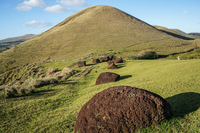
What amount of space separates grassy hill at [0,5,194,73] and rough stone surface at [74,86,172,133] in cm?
5235

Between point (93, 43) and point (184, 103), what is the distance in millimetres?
78119

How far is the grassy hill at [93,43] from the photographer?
224ft

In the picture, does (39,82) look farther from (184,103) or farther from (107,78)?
(184,103)

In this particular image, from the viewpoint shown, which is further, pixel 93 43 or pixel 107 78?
pixel 93 43

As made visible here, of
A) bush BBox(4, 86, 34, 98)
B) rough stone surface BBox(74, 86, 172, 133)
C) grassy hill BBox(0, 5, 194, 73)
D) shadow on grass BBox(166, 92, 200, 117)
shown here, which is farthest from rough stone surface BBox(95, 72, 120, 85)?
grassy hill BBox(0, 5, 194, 73)

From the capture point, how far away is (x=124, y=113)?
622cm

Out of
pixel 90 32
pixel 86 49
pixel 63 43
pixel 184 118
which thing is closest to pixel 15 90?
pixel 184 118

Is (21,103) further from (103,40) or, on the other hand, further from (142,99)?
(103,40)

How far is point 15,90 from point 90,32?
87187mm

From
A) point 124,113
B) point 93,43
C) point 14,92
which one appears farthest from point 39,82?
point 93,43

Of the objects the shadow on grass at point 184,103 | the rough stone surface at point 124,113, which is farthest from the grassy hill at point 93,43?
the rough stone surface at point 124,113

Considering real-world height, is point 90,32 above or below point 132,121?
above

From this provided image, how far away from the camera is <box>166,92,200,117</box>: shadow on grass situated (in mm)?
7293

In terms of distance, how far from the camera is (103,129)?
605 cm
